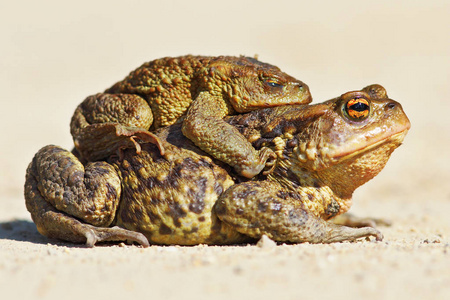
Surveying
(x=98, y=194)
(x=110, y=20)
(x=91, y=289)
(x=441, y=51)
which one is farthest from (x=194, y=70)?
(x=110, y=20)

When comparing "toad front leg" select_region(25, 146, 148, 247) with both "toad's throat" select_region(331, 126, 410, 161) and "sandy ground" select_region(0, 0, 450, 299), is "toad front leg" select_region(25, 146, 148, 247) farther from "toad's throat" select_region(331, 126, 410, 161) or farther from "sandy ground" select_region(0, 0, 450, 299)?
"toad's throat" select_region(331, 126, 410, 161)

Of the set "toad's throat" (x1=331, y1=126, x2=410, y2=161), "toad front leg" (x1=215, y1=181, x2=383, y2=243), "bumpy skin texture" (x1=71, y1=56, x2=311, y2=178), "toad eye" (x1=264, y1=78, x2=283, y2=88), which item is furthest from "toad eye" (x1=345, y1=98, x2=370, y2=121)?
"toad front leg" (x1=215, y1=181, x2=383, y2=243)

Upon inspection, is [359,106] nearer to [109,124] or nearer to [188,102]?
[188,102]

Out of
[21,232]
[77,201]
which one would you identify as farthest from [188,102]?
[21,232]

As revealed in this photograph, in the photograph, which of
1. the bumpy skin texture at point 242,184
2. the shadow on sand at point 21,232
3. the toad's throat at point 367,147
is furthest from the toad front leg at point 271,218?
the shadow on sand at point 21,232

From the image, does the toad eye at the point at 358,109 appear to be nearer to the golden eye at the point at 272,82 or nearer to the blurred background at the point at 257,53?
the golden eye at the point at 272,82

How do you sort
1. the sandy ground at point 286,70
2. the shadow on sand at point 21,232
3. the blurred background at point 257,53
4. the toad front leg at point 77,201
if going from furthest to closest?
the blurred background at point 257,53 → the shadow on sand at point 21,232 → the toad front leg at point 77,201 → the sandy ground at point 286,70
